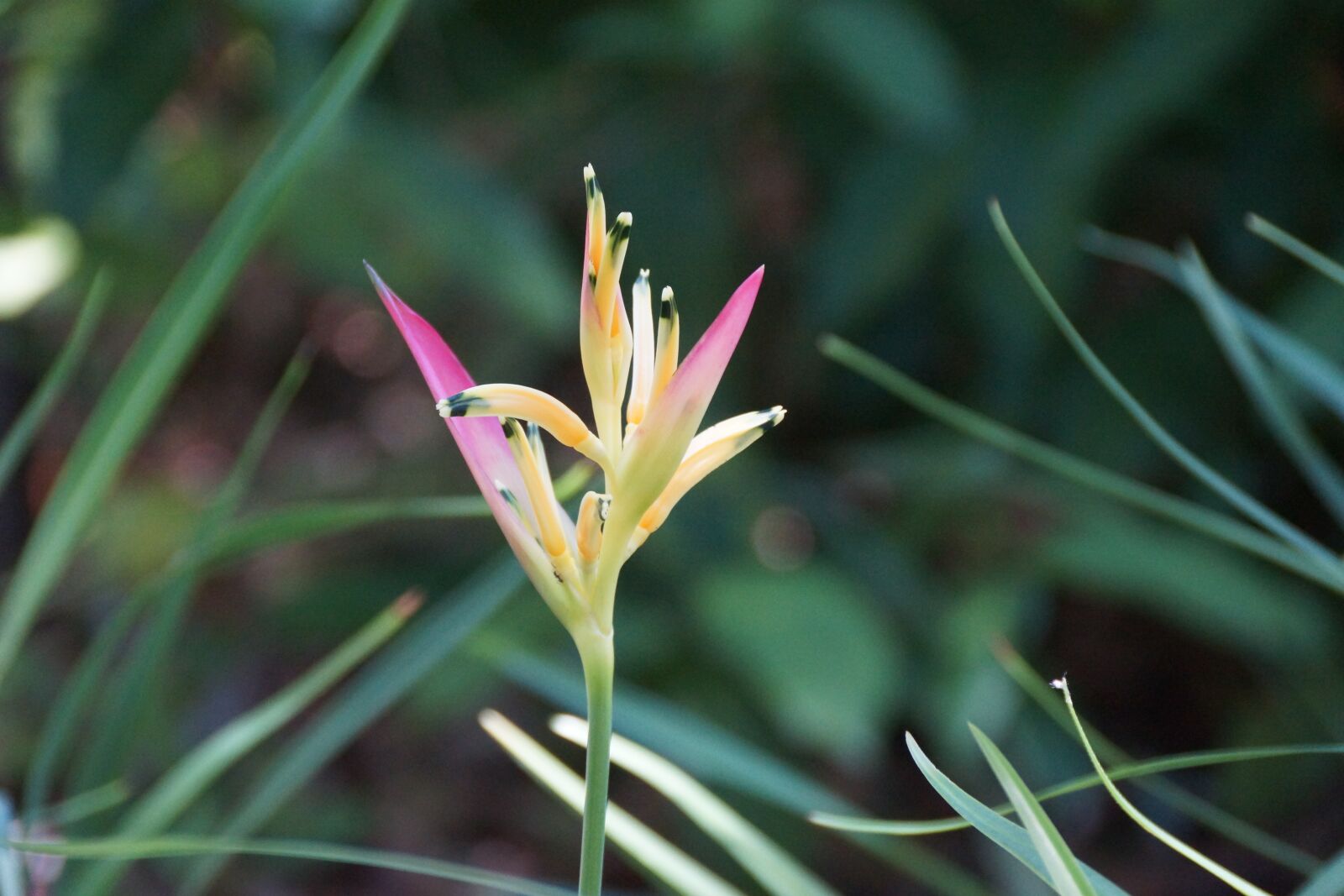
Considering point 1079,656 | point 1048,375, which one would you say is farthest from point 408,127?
point 1079,656

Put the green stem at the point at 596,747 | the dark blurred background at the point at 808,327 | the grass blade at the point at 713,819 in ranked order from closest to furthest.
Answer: the green stem at the point at 596,747 < the grass blade at the point at 713,819 < the dark blurred background at the point at 808,327

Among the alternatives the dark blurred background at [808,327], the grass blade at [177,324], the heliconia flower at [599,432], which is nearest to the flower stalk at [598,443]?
the heliconia flower at [599,432]

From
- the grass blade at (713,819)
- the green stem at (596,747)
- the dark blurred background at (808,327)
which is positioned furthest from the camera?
the dark blurred background at (808,327)

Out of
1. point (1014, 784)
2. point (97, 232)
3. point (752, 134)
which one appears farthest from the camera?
point (752, 134)

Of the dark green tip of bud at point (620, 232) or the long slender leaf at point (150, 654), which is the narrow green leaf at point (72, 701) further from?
the dark green tip of bud at point (620, 232)

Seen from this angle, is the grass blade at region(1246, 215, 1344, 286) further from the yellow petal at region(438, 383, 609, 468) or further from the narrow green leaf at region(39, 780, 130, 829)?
the narrow green leaf at region(39, 780, 130, 829)

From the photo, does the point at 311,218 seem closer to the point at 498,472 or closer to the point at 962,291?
the point at 962,291

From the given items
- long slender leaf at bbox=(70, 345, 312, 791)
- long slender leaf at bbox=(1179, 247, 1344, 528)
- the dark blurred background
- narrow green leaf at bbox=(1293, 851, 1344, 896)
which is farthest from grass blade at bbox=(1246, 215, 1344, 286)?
the dark blurred background
